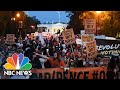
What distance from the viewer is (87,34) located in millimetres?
12656

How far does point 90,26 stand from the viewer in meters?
12.6

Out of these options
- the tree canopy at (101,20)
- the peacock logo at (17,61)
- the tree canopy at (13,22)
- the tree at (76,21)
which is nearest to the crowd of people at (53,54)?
the peacock logo at (17,61)

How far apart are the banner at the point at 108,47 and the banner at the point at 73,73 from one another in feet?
1.80

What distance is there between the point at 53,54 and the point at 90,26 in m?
1.49

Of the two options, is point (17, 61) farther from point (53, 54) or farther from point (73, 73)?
point (73, 73)

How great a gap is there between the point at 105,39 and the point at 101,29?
35cm

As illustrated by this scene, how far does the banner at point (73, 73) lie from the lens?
1248cm

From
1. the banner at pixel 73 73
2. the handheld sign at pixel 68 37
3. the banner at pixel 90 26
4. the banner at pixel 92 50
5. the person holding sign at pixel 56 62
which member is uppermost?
the banner at pixel 90 26

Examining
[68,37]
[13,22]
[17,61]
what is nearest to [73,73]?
[68,37]

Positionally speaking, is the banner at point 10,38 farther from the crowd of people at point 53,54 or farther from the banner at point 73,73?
the banner at point 73,73

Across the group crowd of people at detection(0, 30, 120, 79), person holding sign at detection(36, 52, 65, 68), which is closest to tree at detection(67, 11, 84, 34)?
crowd of people at detection(0, 30, 120, 79)
